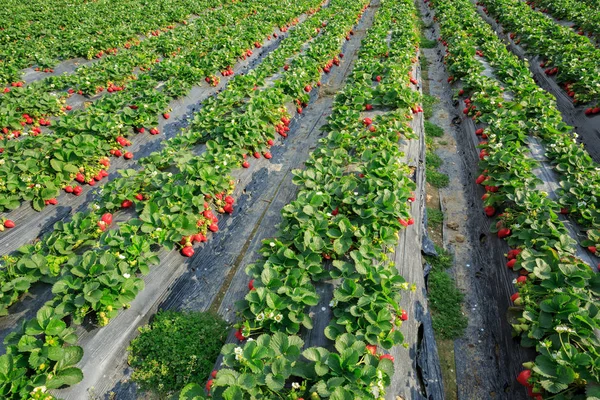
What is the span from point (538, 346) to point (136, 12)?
18.6 metres

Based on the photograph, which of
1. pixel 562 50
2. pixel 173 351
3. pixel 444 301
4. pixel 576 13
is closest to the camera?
pixel 173 351

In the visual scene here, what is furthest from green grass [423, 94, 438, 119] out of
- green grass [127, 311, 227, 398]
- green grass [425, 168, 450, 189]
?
green grass [127, 311, 227, 398]

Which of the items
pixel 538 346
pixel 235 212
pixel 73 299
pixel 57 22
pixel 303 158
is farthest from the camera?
pixel 57 22

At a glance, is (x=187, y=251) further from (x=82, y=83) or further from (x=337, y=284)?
(x=82, y=83)

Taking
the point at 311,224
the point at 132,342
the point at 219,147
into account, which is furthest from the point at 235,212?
the point at 132,342

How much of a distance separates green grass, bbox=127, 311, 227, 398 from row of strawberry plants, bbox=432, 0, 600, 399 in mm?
3258

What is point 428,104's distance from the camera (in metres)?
9.58

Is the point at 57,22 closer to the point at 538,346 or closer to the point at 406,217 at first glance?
the point at 406,217

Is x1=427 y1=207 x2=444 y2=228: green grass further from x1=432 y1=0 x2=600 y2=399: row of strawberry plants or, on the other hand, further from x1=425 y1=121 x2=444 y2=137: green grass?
x1=425 y1=121 x2=444 y2=137: green grass

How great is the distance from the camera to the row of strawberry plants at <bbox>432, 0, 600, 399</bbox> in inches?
117

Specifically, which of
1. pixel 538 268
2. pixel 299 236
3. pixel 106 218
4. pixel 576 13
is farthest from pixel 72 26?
pixel 576 13

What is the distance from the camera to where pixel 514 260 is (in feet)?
14.0

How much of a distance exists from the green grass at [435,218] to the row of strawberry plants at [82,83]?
26.1ft

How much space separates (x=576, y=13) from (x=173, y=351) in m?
19.1
